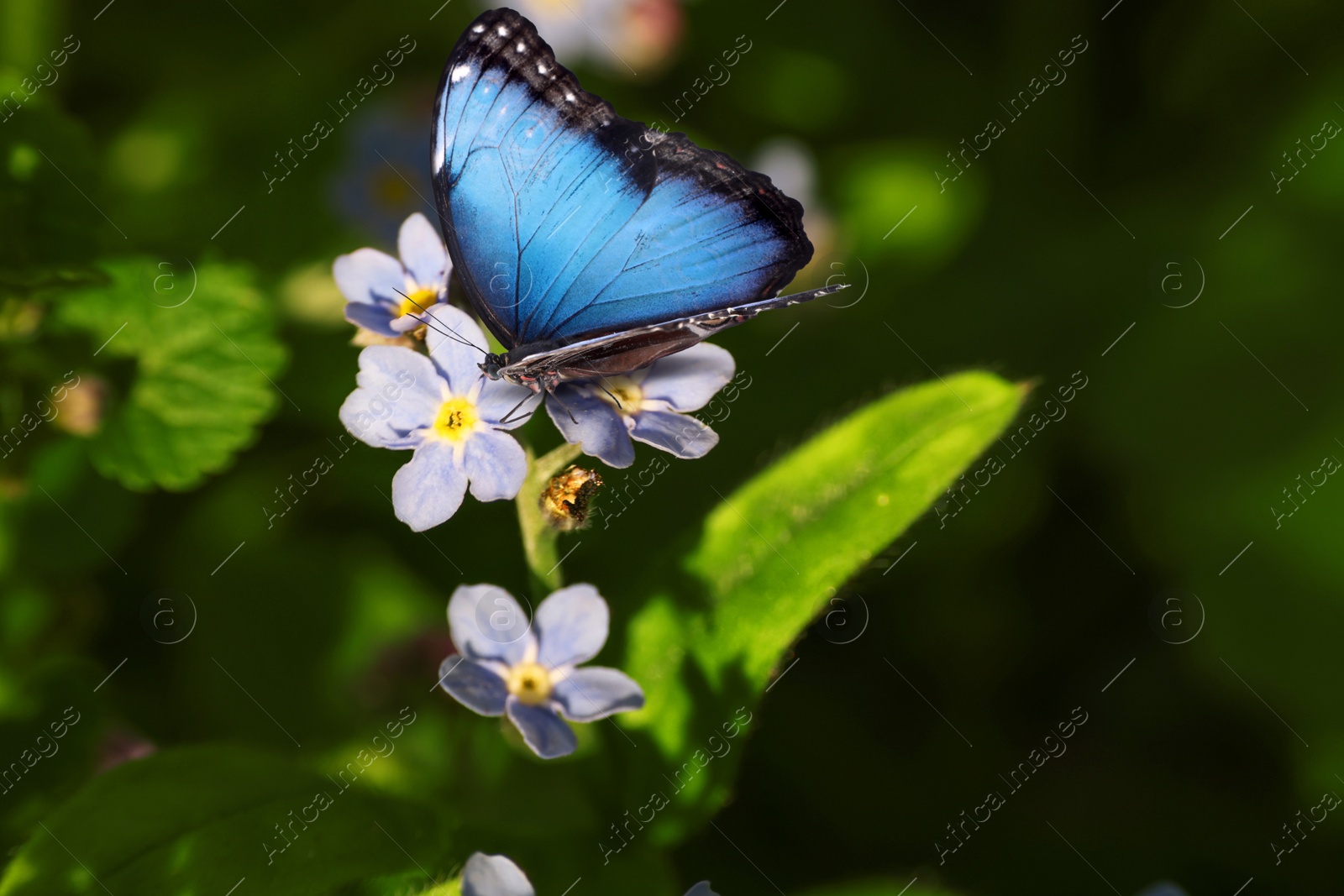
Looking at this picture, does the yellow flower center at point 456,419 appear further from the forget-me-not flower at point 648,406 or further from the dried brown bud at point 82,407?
the dried brown bud at point 82,407

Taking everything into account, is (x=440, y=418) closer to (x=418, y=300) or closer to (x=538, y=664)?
(x=418, y=300)

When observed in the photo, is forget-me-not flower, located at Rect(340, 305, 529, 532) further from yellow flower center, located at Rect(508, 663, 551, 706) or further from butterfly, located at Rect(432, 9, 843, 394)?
yellow flower center, located at Rect(508, 663, 551, 706)

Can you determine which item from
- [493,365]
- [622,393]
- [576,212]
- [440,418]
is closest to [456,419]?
[440,418]

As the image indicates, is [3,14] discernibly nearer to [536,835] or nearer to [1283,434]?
[536,835]

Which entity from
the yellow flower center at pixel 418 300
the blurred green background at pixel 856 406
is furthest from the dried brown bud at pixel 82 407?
the yellow flower center at pixel 418 300

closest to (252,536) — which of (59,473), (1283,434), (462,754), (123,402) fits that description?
(59,473)

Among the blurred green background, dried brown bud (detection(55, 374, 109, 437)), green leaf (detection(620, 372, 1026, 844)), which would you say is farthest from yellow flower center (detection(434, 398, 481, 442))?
dried brown bud (detection(55, 374, 109, 437))

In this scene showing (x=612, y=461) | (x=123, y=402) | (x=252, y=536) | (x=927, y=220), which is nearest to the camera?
(x=612, y=461)

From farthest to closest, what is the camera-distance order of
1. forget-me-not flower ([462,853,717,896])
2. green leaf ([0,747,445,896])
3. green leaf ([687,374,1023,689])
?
green leaf ([687,374,1023,689]), green leaf ([0,747,445,896]), forget-me-not flower ([462,853,717,896])
